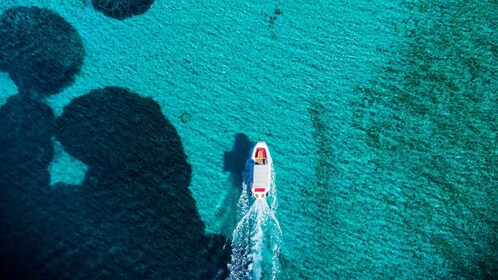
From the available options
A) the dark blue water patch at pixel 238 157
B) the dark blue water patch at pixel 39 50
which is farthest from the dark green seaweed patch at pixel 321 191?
the dark blue water patch at pixel 39 50

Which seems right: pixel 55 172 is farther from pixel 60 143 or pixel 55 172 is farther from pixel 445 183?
pixel 445 183

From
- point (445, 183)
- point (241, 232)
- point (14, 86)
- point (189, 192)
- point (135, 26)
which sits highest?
point (135, 26)

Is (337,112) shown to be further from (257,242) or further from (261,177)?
(257,242)

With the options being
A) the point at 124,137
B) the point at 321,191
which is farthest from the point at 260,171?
the point at 124,137

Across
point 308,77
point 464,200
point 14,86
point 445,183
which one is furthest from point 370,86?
point 14,86

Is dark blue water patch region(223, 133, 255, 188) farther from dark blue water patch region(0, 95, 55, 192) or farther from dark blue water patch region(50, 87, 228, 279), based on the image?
dark blue water patch region(0, 95, 55, 192)
